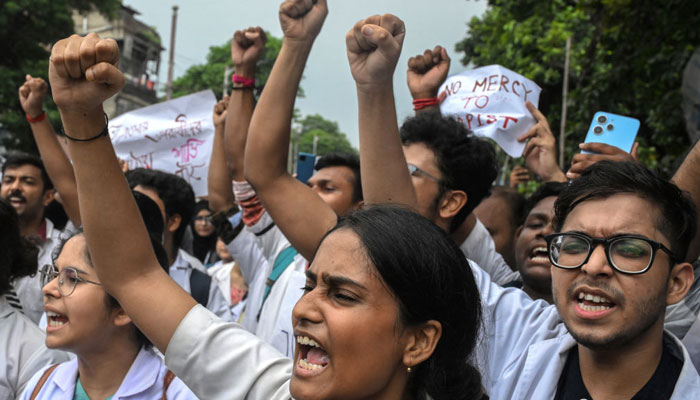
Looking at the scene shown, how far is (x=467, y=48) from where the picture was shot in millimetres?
24547

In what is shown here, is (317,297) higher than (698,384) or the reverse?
higher

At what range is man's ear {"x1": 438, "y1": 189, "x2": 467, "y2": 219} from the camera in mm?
2887

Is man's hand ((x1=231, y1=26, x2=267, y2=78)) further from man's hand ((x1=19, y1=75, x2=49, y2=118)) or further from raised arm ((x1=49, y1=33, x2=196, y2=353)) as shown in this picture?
raised arm ((x1=49, y1=33, x2=196, y2=353))

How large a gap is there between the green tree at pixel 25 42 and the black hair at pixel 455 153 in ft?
48.9

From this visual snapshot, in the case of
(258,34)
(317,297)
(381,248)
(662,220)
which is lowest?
(317,297)

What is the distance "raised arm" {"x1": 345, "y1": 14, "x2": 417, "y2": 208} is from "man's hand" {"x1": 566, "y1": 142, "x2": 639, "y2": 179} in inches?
23.7

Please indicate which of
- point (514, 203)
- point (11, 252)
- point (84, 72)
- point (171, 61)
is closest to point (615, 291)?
point (84, 72)

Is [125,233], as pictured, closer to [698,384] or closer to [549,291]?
[698,384]

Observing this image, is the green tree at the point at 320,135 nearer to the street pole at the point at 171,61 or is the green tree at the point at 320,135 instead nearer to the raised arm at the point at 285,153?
the street pole at the point at 171,61

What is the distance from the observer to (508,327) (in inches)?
97.6

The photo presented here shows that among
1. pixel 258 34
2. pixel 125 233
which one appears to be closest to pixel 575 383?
pixel 125 233

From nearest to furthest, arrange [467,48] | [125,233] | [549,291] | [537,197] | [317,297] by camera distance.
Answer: [317,297], [125,233], [549,291], [537,197], [467,48]

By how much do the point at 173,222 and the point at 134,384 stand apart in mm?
2401

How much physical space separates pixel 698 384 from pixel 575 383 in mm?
317
